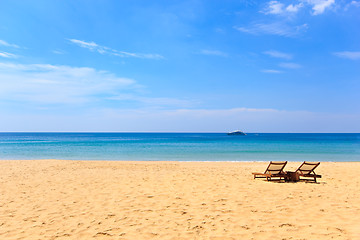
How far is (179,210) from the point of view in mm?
6480

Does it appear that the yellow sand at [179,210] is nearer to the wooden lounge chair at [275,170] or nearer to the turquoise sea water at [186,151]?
the wooden lounge chair at [275,170]

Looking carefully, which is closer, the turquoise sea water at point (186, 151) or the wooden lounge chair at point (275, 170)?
the wooden lounge chair at point (275, 170)

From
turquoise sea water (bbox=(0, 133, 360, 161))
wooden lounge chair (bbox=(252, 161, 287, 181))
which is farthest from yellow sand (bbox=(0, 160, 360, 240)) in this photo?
turquoise sea water (bbox=(0, 133, 360, 161))

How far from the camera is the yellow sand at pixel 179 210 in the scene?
5062mm

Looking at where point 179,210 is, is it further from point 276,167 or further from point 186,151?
point 186,151

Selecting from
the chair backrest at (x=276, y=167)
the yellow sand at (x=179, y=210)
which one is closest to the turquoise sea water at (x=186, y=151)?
Result: the chair backrest at (x=276, y=167)

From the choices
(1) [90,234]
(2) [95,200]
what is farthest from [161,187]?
(1) [90,234]

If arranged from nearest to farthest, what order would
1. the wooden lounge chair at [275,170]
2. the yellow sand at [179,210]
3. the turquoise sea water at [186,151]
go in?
the yellow sand at [179,210], the wooden lounge chair at [275,170], the turquoise sea water at [186,151]

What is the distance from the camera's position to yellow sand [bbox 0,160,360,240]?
199 inches

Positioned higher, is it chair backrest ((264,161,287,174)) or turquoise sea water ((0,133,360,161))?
chair backrest ((264,161,287,174))

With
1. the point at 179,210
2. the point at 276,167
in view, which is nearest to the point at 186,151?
the point at 276,167

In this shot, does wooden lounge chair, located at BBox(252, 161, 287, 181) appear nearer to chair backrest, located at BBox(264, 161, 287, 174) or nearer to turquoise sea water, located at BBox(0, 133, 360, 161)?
chair backrest, located at BBox(264, 161, 287, 174)

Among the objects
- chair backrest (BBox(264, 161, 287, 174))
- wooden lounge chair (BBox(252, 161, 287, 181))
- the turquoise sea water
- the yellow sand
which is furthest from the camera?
the turquoise sea water

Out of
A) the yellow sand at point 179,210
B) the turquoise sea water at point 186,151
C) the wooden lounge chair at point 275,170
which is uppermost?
the wooden lounge chair at point 275,170
